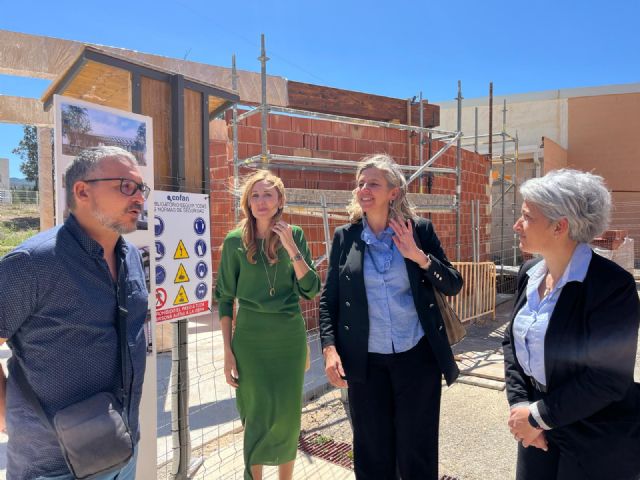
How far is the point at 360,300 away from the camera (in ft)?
7.70

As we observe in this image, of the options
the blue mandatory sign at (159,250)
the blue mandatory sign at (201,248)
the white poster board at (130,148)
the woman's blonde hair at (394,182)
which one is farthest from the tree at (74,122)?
the woman's blonde hair at (394,182)

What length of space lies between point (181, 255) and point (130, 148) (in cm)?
68

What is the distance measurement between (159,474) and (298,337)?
1.54m

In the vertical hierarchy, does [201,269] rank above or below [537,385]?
above

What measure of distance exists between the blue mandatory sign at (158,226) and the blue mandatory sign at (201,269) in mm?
337

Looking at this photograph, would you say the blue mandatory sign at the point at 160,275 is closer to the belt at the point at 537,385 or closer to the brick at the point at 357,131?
the belt at the point at 537,385

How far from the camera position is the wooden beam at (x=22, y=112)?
796 cm

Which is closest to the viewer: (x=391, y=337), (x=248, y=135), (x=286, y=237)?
(x=391, y=337)

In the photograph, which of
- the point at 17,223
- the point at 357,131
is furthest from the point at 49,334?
the point at 17,223

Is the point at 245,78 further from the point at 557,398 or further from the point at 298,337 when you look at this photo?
the point at 557,398

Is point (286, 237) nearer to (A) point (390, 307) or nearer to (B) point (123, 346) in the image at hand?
(A) point (390, 307)

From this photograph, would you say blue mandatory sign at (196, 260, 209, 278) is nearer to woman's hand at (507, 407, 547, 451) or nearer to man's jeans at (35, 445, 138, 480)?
man's jeans at (35, 445, 138, 480)

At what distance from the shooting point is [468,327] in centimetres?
757

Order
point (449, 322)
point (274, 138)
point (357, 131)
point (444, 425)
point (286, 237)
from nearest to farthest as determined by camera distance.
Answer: point (449, 322)
point (286, 237)
point (444, 425)
point (274, 138)
point (357, 131)
